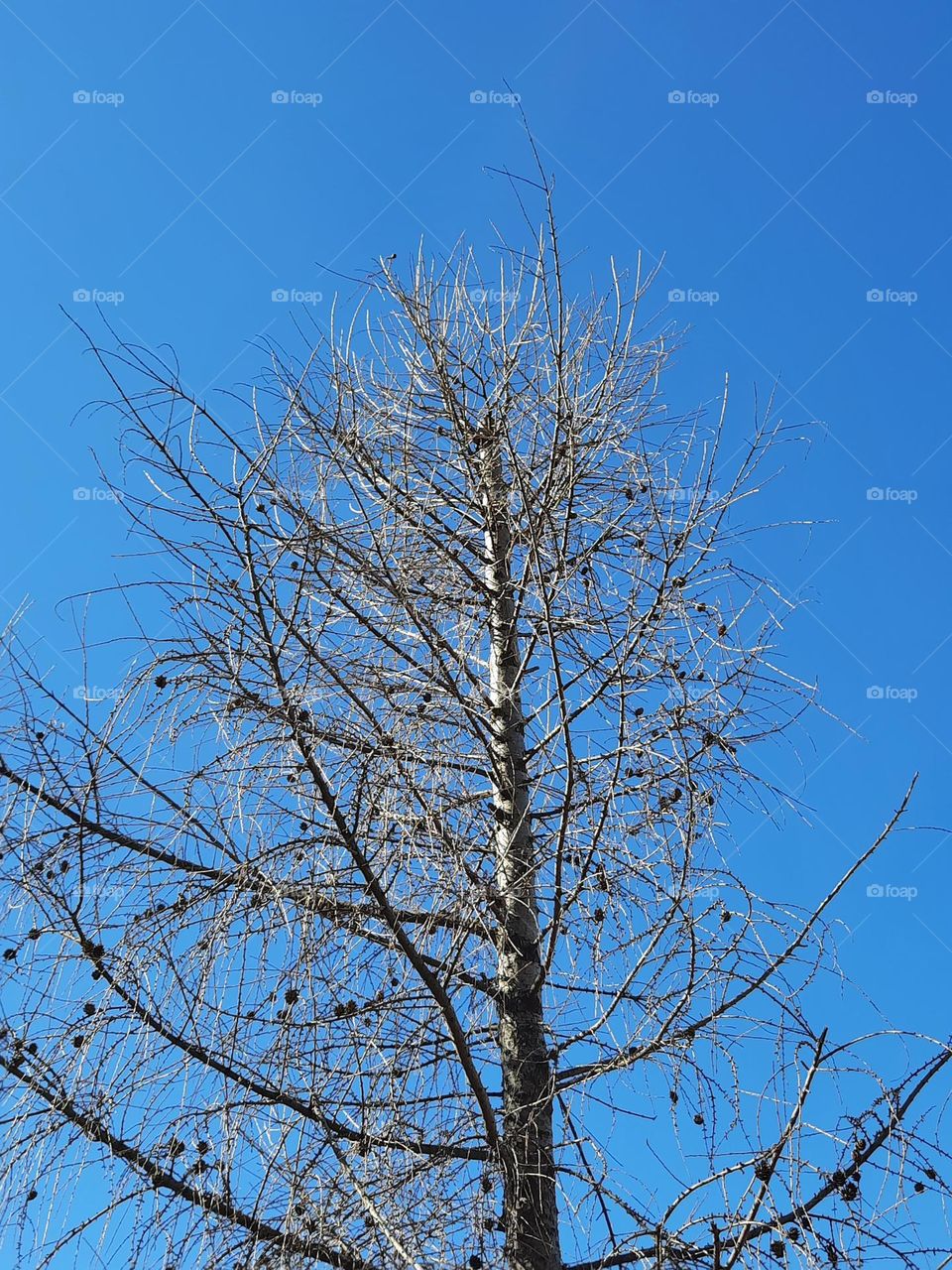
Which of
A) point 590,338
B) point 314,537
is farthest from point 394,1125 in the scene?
point 590,338

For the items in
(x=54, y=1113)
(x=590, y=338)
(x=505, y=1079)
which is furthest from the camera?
(x=590, y=338)

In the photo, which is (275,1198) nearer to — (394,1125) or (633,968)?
(394,1125)

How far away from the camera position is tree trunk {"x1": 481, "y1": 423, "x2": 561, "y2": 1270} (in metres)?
3.27

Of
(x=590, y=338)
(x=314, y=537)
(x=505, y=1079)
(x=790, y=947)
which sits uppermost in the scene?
(x=590, y=338)

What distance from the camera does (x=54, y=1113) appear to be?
119 inches

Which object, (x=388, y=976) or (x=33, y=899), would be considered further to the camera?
(x=388, y=976)

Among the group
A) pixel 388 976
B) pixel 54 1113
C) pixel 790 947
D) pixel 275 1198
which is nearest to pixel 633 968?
pixel 790 947

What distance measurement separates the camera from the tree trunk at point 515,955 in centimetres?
327

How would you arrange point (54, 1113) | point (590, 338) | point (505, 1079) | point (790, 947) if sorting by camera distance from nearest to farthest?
point (54, 1113) → point (790, 947) → point (505, 1079) → point (590, 338)

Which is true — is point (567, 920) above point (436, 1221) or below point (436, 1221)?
above

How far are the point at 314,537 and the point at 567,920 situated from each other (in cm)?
141

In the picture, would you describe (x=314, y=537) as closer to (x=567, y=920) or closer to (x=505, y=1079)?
(x=567, y=920)

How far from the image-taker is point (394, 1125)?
3086 millimetres

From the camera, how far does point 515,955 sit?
3.80 metres
